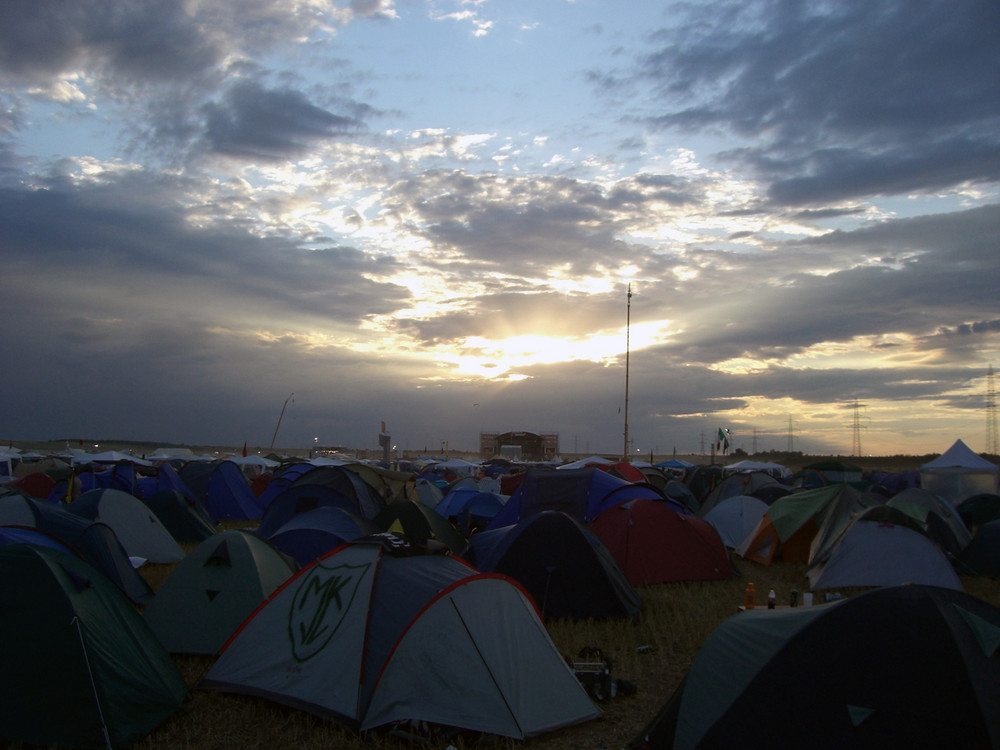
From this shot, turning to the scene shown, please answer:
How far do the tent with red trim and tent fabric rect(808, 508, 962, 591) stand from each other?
723 cm

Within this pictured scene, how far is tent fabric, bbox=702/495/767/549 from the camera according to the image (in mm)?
16952

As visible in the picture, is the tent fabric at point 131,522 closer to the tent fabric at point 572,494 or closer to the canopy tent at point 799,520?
the tent fabric at point 572,494

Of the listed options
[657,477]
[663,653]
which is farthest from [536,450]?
[663,653]

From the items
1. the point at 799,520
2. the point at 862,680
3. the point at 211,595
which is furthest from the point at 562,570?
the point at 799,520

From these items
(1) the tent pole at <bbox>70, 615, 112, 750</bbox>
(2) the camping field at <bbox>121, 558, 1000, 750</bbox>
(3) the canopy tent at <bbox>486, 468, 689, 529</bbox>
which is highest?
(3) the canopy tent at <bbox>486, 468, 689, 529</bbox>

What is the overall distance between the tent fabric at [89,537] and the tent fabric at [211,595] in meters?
1.39

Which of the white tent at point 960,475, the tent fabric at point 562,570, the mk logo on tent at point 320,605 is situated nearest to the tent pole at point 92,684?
the mk logo on tent at point 320,605

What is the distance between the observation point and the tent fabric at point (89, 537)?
1003 cm

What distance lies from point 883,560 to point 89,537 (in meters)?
12.6

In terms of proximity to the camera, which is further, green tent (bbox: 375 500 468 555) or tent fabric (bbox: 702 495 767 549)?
tent fabric (bbox: 702 495 767 549)

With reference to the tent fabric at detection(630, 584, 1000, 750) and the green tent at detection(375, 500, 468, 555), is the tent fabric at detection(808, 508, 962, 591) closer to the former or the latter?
the green tent at detection(375, 500, 468, 555)

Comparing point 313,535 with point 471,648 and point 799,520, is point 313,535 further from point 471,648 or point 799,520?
point 799,520

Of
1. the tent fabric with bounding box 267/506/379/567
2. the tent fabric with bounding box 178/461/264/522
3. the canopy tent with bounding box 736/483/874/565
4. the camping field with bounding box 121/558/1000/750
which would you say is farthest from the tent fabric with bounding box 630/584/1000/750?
the tent fabric with bounding box 178/461/264/522

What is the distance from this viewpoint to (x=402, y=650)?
606 cm
